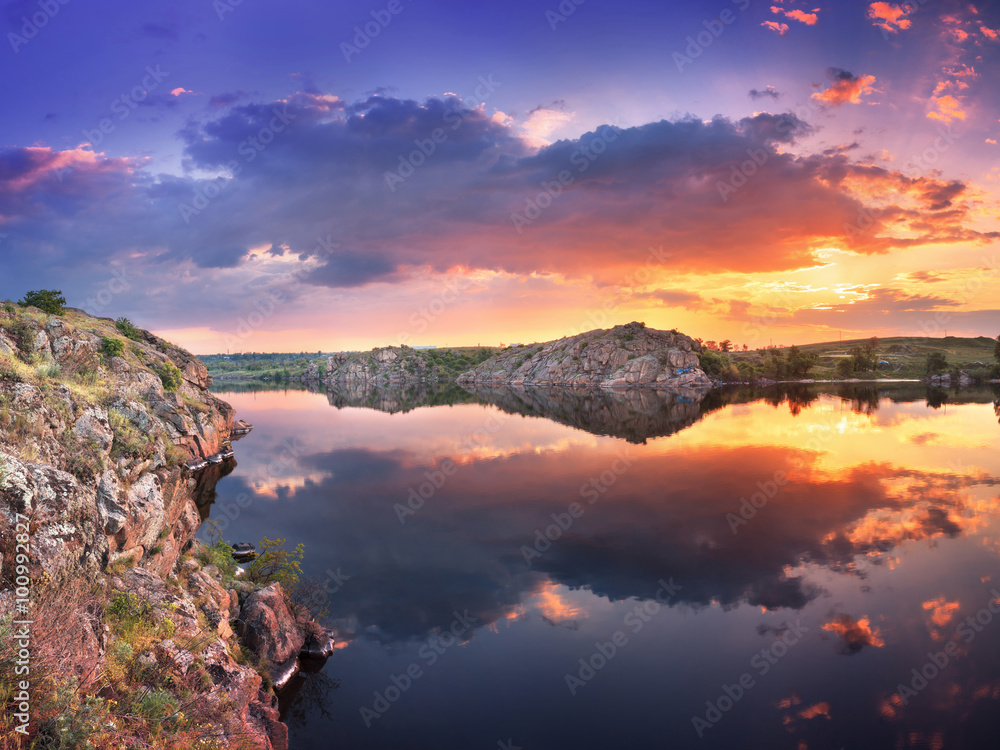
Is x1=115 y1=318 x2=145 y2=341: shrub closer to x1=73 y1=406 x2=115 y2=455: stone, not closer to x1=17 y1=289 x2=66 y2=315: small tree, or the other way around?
x1=17 y1=289 x2=66 y2=315: small tree

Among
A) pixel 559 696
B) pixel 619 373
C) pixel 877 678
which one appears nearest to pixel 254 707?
pixel 559 696

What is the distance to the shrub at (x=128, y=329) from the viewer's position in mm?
59987

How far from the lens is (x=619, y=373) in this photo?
191 metres

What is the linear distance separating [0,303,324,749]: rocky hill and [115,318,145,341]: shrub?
46.3m

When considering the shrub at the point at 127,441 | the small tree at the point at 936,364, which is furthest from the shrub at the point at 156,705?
the small tree at the point at 936,364

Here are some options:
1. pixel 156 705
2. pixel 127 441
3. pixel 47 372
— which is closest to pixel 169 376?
pixel 47 372

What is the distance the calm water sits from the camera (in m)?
15.9

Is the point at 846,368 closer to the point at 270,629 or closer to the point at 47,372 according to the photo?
the point at 270,629

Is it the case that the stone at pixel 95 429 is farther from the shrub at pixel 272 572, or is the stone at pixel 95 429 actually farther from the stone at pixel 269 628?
the shrub at pixel 272 572

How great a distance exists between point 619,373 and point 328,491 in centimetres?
16038

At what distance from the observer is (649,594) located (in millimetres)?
23875

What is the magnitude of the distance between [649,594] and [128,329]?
223 ft

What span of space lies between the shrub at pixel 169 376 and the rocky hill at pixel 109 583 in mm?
36036

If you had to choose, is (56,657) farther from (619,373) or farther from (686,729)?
(619,373)
